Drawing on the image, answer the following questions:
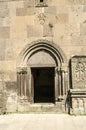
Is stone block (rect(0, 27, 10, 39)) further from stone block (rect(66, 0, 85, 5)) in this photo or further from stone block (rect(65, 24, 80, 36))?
stone block (rect(66, 0, 85, 5))

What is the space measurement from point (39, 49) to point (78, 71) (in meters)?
1.64

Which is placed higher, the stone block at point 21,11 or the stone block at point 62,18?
the stone block at point 21,11

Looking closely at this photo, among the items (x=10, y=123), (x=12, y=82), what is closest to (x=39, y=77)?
(x=12, y=82)

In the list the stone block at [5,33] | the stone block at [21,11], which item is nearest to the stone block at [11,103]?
the stone block at [5,33]

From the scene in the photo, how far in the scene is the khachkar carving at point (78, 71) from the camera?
9.64m

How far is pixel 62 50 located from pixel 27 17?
1789 mm

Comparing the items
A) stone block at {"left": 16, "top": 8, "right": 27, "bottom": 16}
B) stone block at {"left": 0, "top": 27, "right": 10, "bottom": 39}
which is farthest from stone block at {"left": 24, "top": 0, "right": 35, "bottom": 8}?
stone block at {"left": 0, "top": 27, "right": 10, "bottom": 39}

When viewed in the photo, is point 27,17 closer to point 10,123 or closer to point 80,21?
point 80,21

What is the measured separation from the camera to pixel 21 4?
10281 millimetres

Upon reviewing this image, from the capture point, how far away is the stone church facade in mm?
9820

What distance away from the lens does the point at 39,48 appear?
1010 cm

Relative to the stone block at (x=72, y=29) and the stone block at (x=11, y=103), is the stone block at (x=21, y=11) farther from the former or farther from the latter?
the stone block at (x=11, y=103)

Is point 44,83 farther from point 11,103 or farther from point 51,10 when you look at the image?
point 51,10

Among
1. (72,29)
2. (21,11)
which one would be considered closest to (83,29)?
(72,29)
